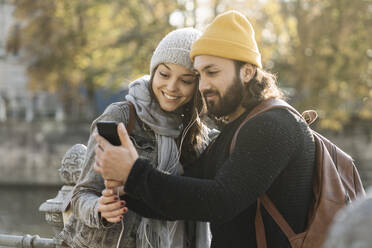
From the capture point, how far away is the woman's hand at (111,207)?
2.12m

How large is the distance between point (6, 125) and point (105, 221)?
18188 millimetres

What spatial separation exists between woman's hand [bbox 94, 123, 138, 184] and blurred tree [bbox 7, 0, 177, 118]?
1640 centimetres

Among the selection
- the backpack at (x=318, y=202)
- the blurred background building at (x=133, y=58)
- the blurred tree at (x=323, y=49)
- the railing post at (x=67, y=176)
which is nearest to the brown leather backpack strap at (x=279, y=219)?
the backpack at (x=318, y=202)

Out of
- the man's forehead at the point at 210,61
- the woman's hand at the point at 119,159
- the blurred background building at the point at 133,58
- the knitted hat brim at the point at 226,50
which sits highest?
the knitted hat brim at the point at 226,50

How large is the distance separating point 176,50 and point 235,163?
0.81m

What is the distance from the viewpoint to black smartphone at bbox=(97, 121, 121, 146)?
6.48 ft

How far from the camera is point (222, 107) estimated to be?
221 centimetres

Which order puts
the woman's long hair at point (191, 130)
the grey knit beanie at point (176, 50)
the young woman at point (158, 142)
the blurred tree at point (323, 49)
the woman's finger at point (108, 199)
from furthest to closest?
the blurred tree at point (323, 49), the woman's long hair at point (191, 130), the grey knit beanie at point (176, 50), the young woman at point (158, 142), the woman's finger at point (108, 199)

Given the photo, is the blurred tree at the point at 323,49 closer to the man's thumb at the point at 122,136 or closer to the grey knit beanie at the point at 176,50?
the grey knit beanie at the point at 176,50

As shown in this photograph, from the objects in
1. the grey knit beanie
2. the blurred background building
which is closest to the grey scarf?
the grey knit beanie

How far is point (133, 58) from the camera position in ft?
59.4

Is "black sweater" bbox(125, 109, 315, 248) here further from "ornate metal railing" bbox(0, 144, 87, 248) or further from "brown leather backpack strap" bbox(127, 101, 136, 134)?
"ornate metal railing" bbox(0, 144, 87, 248)

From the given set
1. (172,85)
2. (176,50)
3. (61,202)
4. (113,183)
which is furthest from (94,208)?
(61,202)

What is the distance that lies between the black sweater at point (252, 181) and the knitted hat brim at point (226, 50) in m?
0.29
